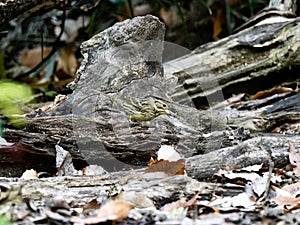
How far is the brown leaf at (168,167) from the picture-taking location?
175 cm

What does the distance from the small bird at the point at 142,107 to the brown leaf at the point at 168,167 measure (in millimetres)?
399

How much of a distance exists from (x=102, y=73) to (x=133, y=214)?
3.26 feet

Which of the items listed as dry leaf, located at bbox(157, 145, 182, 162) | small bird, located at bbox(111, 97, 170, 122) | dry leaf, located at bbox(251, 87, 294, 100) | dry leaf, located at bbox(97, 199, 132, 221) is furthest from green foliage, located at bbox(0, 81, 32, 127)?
dry leaf, located at bbox(251, 87, 294, 100)

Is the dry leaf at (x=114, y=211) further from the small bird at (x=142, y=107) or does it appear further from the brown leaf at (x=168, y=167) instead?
the small bird at (x=142, y=107)

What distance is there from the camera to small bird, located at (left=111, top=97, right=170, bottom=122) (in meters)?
2.15

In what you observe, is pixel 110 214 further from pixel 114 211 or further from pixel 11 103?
pixel 11 103

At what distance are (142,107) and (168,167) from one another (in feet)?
1.51

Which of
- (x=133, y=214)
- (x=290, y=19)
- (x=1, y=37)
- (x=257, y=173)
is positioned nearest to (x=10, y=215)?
(x=133, y=214)

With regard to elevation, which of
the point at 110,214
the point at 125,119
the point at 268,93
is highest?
the point at 268,93

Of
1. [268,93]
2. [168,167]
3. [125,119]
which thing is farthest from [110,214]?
[268,93]

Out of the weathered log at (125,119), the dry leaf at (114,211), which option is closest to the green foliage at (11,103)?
the weathered log at (125,119)

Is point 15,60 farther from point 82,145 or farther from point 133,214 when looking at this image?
point 133,214

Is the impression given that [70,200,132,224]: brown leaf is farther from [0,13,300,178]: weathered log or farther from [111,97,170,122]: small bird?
[111,97,170,122]: small bird

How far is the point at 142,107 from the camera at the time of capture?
218cm
